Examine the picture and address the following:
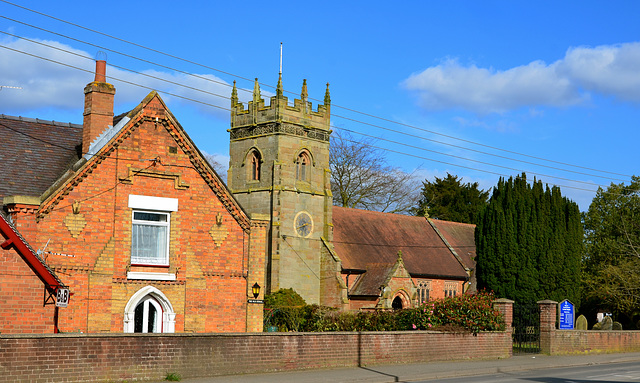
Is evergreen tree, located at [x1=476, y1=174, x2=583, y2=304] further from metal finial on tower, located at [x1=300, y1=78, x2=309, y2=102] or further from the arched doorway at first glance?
metal finial on tower, located at [x1=300, y1=78, x2=309, y2=102]

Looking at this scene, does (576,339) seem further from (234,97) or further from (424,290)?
(234,97)

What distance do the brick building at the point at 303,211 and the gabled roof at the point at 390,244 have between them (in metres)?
0.11

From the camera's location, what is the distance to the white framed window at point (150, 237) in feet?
78.8

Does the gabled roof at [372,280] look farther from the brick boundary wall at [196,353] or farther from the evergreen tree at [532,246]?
the brick boundary wall at [196,353]

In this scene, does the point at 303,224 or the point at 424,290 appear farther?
the point at 424,290

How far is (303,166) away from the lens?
46188 mm

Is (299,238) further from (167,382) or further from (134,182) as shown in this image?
(167,382)

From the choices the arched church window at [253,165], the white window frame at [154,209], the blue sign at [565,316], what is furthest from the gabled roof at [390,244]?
the white window frame at [154,209]

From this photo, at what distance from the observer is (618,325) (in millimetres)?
39750

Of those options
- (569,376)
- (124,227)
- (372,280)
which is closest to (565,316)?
(569,376)

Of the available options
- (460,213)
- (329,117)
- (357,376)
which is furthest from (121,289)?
(460,213)

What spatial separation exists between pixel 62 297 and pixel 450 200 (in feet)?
182

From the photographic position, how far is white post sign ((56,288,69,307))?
20245mm

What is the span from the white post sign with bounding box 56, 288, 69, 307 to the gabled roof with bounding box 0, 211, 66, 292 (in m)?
0.20
